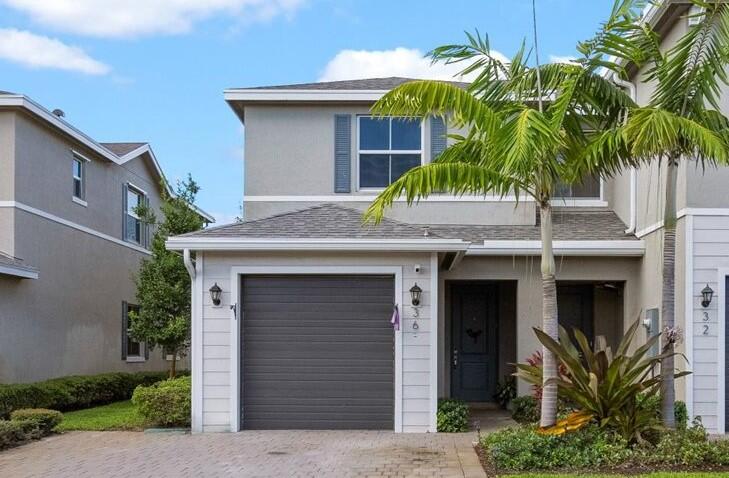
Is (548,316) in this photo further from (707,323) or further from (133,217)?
(133,217)

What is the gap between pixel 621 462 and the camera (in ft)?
29.7

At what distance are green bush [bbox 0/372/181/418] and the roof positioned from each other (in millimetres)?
→ 2095

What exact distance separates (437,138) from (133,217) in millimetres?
11214

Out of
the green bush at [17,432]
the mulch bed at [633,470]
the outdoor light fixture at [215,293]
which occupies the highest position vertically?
the outdoor light fixture at [215,293]

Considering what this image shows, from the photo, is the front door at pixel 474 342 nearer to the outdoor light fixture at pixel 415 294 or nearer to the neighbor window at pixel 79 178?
the outdoor light fixture at pixel 415 294

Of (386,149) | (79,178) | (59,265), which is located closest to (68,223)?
(59,265)

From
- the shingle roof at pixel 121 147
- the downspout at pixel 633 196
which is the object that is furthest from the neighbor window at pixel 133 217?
the downspout at pixel 633 196

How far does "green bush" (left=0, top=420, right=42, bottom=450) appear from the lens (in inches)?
453

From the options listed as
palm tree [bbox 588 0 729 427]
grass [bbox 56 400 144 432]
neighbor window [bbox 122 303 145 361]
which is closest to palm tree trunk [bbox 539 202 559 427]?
palm tree [bbox 588 0 729 427]

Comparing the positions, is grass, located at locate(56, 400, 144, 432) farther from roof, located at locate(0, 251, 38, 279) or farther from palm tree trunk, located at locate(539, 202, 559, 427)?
palm tree trunk, located at locate(539, 202, 559, 427)

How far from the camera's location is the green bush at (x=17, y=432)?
1150 cm

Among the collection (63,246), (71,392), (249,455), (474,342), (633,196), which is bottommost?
(71,392)

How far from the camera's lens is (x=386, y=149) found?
15.5 metres

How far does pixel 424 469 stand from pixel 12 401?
8471 millimetres
